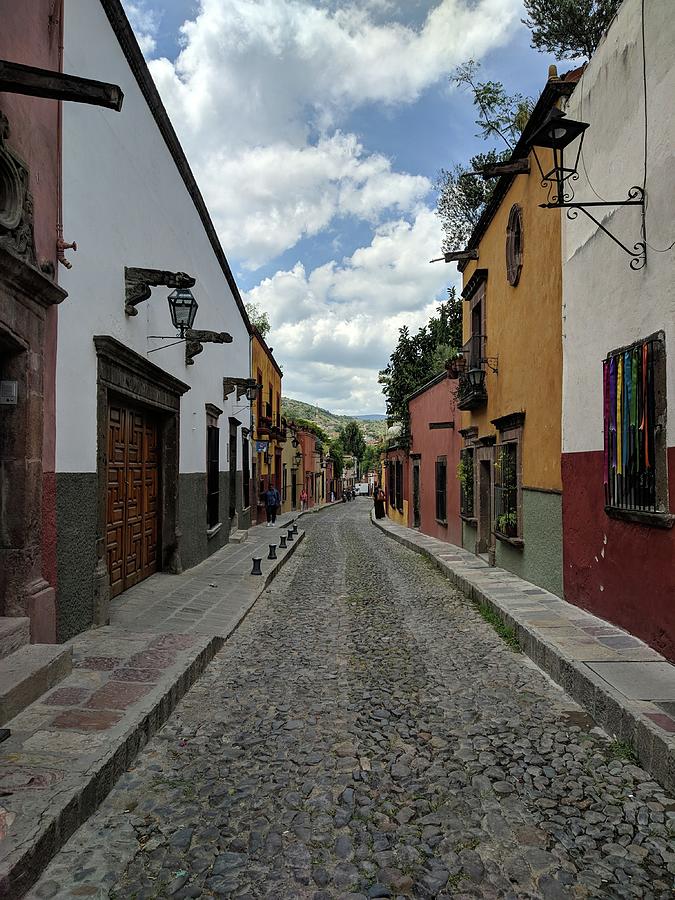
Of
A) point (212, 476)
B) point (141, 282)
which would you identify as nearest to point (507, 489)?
point (212, 476)

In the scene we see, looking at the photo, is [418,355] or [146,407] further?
[418,355]

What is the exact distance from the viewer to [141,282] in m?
6.54

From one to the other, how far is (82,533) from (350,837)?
3567 mm

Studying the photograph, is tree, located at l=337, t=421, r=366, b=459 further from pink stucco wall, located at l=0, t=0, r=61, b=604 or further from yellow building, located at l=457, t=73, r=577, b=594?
pink stucco wall, located at l=0, t=0, r=61, b=604

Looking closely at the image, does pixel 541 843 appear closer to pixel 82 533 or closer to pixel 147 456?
pixel 82 533

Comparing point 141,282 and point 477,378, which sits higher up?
point 141,282

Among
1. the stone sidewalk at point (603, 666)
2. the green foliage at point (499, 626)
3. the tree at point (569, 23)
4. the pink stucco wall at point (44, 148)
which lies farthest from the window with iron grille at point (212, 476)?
the tree at point (569, 23)

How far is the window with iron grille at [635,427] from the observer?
4660 mm

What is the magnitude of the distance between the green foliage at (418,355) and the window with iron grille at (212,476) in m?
11.1

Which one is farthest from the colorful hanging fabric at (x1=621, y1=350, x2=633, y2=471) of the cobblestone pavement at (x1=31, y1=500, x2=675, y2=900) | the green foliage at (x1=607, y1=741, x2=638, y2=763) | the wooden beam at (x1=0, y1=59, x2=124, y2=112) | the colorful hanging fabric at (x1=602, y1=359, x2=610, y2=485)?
the wooden beam at (x1=0, y1=59, x2=124, y2=112)

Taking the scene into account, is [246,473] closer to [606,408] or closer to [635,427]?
[606,408]

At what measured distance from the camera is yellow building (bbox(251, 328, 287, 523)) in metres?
20.2

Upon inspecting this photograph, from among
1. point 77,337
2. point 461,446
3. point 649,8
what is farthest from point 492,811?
point 461,446

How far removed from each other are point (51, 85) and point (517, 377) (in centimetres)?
685
